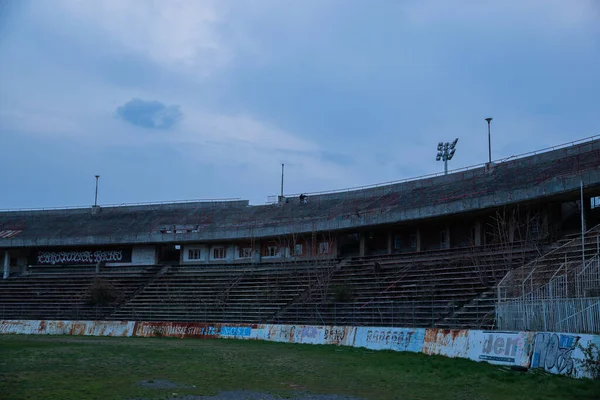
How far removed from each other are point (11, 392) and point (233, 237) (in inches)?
1694

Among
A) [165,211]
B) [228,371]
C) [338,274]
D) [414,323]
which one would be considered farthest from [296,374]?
[165,211]

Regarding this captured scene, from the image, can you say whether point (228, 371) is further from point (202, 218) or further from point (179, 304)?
point (202, 218)

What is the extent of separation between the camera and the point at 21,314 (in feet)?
179

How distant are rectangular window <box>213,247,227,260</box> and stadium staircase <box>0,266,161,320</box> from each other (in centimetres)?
523

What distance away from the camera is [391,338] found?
1259 inches

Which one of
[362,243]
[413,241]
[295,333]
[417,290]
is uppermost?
[413,241]

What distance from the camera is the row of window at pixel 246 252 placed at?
55791 mm

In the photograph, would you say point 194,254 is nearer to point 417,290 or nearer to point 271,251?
point 271,251

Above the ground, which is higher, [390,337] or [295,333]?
[390,337]

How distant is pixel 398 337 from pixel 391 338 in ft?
1.69

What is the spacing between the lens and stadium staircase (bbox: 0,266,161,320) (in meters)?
54.2

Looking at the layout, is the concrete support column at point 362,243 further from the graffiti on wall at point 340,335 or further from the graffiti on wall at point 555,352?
the graffiti on wall at point 555,352

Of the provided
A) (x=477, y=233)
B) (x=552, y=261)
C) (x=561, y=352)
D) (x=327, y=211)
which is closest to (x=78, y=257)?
(x=327, y=211)

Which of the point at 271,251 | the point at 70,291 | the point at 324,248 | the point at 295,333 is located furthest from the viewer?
the point at 271,251
